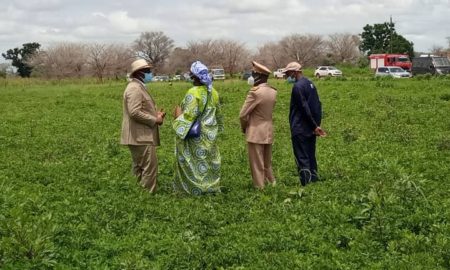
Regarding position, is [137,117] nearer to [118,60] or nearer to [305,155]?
[305,155]

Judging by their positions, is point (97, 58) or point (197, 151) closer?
point (197, 151)

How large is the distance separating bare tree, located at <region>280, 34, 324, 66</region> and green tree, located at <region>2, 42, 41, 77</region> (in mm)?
42352

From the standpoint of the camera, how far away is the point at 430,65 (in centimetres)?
4072

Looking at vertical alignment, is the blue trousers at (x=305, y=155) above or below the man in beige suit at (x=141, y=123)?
below

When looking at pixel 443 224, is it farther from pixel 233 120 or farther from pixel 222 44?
pixel 222 44

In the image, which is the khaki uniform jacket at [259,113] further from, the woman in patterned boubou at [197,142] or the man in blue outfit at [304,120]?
the woman in patterned boubou at [197,142]

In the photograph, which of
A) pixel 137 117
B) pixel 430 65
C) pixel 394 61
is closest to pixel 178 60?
pixel 394 61

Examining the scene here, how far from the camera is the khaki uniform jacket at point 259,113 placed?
8.52m

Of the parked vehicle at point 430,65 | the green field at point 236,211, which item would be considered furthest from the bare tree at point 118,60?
the green field at point 236,211

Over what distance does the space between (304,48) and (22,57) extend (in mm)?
46985

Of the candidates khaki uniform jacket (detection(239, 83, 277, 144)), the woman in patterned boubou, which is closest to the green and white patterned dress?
the woman in patterned boubou

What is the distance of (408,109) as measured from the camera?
17.3 metres

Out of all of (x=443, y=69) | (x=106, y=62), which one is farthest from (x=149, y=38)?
(x=443, y=69)

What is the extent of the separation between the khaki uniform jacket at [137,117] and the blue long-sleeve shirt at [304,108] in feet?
7.14
